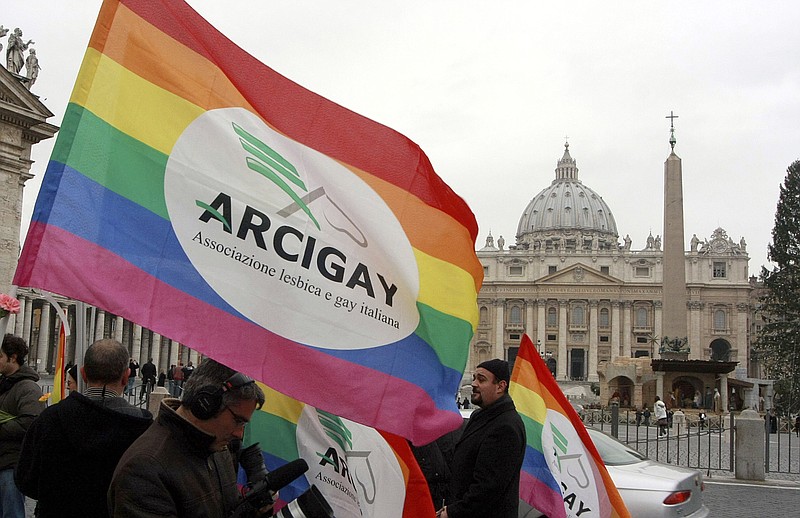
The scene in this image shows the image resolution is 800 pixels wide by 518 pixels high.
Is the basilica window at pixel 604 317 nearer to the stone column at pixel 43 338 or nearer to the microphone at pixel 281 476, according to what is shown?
the stone column at pixel 43 338

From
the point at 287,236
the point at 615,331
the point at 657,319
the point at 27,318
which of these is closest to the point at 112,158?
the point at 287,236

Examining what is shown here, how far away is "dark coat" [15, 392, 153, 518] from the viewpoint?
351 centimetres

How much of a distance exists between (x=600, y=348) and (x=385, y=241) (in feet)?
333

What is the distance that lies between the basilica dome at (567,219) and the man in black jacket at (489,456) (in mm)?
120601

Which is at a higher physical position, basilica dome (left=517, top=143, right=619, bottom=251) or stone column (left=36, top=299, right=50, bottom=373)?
basilica dome (left=517, top=143, right=619, bottom=251)

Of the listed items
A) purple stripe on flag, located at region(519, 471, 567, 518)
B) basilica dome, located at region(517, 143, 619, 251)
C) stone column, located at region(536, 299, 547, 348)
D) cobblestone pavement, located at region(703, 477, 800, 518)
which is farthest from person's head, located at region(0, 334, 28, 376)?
basilica dome, located at region(517, 143, 619, 251)

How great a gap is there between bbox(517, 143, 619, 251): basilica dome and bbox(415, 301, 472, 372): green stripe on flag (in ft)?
399

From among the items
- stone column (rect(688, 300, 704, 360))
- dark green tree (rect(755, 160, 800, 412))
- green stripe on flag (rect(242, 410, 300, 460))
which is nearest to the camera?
green stripe on flag (rect(242, 410, 300, 460))

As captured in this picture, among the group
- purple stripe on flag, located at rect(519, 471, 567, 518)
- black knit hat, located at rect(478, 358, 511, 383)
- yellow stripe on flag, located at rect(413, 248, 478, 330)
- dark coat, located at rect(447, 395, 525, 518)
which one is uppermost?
yellow stripe on flag, located at rect(413, 248, 478, 330)

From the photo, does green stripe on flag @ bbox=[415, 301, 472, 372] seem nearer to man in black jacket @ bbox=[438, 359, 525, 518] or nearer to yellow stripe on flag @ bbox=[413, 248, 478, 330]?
yellow stripe on flag @ bbox=[413, 248, 478, 330]

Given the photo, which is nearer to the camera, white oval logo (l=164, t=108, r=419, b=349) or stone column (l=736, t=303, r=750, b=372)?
white oval logo (l=164, t=108, r=419, b=349)

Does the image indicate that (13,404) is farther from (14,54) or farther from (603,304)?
(603,304)

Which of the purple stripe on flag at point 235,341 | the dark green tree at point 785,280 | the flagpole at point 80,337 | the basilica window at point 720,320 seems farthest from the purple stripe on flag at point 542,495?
the basilica window at point 720,320

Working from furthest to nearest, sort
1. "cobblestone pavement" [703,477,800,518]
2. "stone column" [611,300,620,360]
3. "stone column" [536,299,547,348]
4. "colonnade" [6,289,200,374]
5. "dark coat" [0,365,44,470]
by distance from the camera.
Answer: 1. "stone column" [536,299,547,348]
2. "stone column" [611,300,620,360]
3. "colonnade" [6,289,200,374]
4. "cobblestone pavement" [703,477,800,518]
5. "dark coat" [0,365,44,470]
